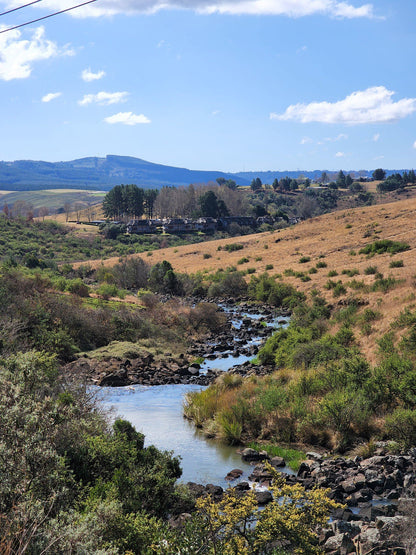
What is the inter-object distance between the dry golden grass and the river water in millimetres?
11232

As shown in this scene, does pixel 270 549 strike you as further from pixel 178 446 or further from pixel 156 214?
pixel 156 214

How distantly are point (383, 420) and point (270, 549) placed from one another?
1032cm

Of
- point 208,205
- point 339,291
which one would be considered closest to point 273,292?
point 339,291

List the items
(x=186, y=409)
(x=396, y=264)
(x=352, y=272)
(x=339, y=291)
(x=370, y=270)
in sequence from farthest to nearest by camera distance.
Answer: (x=352, y=272)
(x=370, y=270)
(x=396, y=264)
(x=339, y=291)
(x=186, y=409)

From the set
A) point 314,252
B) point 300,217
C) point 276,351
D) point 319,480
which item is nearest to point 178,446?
point 319,480

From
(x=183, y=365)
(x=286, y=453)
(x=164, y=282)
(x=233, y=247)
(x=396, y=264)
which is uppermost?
(x=396, y=264)

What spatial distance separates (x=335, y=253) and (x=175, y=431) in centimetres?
4724

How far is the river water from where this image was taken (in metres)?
17.1

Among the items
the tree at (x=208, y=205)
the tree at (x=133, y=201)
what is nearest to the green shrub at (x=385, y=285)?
the tree at (x=208, y=205)

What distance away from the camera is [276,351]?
30047mm

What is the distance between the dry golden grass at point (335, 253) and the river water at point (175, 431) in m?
11.2

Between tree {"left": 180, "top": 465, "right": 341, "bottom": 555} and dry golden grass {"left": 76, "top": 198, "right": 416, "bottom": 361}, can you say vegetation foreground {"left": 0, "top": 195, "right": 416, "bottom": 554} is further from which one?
dry golden grass {"left": 76, "top": 198, "right": 416, "bottom": 361}

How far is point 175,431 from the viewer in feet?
67.2

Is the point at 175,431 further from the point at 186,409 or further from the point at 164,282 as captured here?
the point at 164,282
